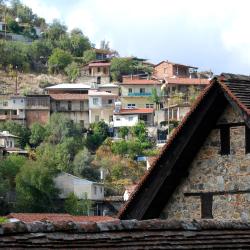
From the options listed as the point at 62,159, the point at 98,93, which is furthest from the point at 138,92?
the point at 62,159

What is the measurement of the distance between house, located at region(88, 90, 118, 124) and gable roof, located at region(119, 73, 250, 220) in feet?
481

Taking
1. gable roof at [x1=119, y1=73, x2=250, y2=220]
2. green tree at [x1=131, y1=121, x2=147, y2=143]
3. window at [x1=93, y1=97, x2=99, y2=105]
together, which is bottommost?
gable roof at [x1=119, y1=73, x2=250, y2=220]

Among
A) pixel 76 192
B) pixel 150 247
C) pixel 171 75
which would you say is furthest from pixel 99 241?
pixel 171 75

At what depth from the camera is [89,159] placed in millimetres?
131500

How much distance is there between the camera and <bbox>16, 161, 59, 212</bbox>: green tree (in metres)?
102

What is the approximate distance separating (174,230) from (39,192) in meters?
97.7

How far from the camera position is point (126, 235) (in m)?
7.71

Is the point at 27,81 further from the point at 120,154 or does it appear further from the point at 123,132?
the point at 120,154

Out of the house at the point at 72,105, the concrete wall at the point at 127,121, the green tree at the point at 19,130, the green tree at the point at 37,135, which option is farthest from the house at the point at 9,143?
the concrete wall at the point at 127,121

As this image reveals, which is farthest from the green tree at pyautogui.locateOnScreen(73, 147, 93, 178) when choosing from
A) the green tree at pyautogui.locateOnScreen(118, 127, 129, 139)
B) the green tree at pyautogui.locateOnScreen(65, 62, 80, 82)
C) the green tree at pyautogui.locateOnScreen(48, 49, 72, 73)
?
the green tree at pyautogui.locateOnScreen(48, 49, 72, 73)

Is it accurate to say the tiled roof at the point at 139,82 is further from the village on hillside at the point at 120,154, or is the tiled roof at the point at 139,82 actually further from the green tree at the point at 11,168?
the green tree at the point at 11,168

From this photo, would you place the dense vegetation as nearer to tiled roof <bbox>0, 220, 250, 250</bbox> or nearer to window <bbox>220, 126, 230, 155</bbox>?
window <bbox>220, 126, 230, 155</bbox>

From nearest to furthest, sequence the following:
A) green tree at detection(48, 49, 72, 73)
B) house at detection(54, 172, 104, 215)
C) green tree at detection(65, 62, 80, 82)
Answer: house at detection(54, 172, 104, 215)
green tree at detection(65, 62, 80, 82)
green tree at detection(48, 49, 72, 73)

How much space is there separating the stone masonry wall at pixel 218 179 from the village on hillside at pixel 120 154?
14 mm
